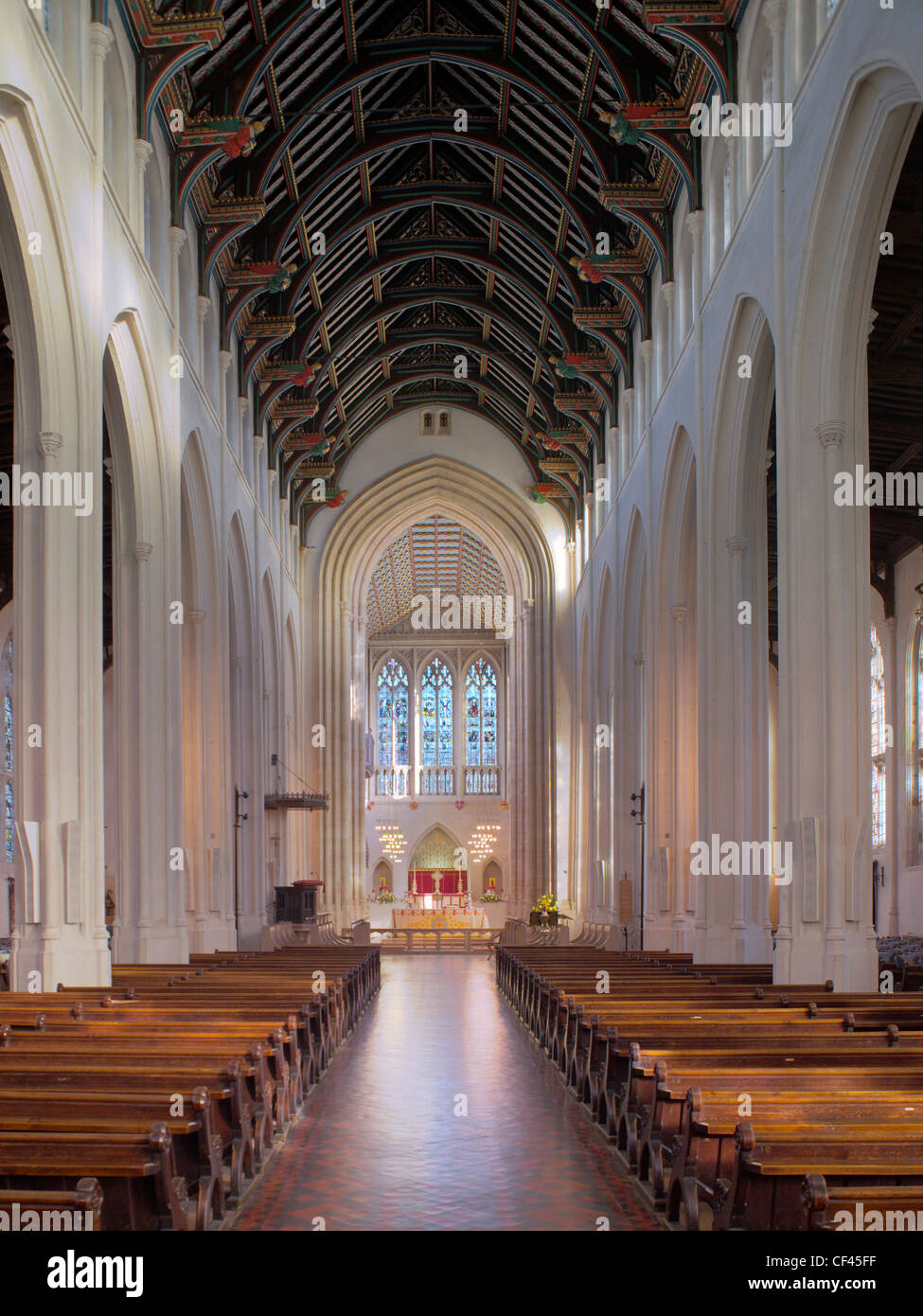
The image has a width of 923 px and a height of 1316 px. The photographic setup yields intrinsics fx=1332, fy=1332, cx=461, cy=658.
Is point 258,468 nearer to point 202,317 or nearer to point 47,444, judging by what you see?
point 202,317

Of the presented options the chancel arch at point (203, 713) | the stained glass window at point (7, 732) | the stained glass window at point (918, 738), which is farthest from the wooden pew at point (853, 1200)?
the stained glass window at point (7, 732)

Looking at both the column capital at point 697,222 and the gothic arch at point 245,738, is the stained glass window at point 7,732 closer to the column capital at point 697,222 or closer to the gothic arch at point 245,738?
the gothic arch at point 245,738

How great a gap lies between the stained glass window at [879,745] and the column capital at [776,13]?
16.9m

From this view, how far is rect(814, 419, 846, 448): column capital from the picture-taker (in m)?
12.0

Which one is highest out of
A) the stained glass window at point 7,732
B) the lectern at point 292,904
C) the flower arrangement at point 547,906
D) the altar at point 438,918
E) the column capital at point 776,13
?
the column capital at point 776,13

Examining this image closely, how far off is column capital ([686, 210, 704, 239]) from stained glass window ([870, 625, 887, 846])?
12907mm

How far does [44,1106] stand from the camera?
5719mm

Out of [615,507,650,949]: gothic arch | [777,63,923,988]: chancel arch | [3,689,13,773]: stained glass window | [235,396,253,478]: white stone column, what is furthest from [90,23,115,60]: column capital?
[3,689,13,773]: stained glass window

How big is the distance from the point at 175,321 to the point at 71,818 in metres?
8.31

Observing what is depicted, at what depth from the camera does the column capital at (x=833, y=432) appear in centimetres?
1202

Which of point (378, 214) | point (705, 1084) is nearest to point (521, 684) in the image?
point (378, 214)

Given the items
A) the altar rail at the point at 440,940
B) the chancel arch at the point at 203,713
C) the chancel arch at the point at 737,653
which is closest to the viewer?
the chancel arch at the point at 737,653

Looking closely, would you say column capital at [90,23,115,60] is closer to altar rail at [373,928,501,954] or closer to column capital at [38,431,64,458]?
column capital at [38,431,64,458]

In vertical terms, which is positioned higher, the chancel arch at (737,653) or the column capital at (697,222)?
the column capital at (697,222)
